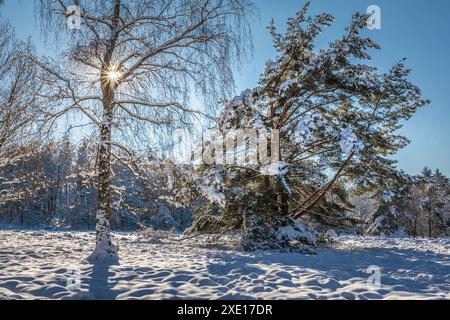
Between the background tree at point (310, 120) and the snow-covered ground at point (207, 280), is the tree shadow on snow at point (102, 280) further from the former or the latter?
the background tree at point (310, 120)

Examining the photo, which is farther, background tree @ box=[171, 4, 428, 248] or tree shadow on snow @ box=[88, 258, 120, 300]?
background tree @ box=[171, 4, 428, 248]

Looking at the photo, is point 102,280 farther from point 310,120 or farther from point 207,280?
point 310,120

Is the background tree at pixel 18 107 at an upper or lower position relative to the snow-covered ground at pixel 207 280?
upper

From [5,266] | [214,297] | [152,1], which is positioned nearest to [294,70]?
[152,1]

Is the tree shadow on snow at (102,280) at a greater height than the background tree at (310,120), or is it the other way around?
the background tree at (310,120)

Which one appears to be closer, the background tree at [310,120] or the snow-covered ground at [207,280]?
the snow-covered ground at [207,280]

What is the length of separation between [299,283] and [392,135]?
10.0 meters

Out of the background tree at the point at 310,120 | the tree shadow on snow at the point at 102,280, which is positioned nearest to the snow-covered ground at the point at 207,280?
the tree shadow on snow at the point at 102,280

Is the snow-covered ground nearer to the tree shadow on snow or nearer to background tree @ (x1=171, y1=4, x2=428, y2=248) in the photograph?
the tree shadow on snow

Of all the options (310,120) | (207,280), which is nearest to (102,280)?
(207,280)

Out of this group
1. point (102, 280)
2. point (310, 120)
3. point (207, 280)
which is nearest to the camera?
point (102, 280)

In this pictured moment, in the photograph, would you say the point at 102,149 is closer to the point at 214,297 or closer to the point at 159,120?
the point at 159,120

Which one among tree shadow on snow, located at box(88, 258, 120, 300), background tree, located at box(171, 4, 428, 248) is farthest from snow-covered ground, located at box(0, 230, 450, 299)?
background tree, located at box(171, 4, 428, 248)
